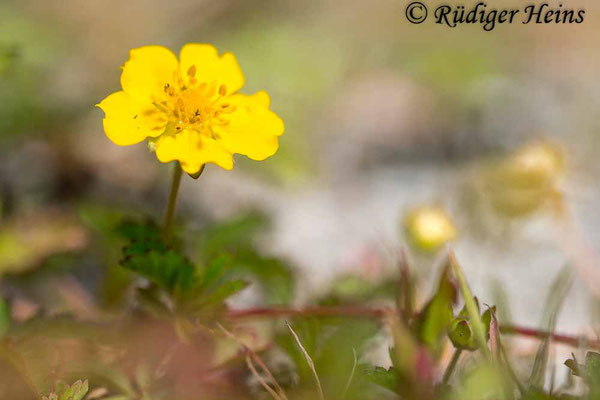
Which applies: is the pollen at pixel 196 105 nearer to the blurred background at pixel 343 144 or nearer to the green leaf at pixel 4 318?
the blurred background at pixel 343 144

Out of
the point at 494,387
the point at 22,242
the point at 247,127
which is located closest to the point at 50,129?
the point at 22,242

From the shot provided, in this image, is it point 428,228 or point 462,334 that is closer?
point 462,334

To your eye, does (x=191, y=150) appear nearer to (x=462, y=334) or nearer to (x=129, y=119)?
(x=129, y=119)

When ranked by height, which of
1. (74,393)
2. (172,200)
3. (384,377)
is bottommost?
(74,393)

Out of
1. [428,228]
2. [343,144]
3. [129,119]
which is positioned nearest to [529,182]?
[428,228]

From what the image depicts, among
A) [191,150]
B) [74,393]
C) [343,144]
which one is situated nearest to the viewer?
[74,393]

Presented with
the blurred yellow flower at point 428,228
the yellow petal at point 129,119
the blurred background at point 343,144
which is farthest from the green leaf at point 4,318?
the blurred yellow flower at point 428,228

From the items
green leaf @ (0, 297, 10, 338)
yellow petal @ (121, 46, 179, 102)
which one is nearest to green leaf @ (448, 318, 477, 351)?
yellow petal @ (121, 46, 179, 102)
